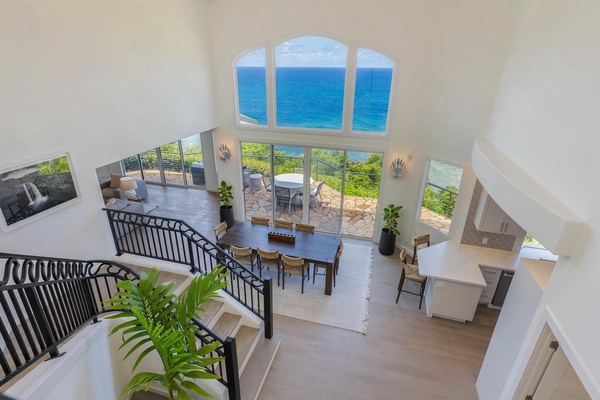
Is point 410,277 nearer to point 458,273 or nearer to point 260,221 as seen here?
point 458,273

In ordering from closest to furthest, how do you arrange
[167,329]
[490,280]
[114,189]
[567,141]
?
[567,141]
[167,329]
[490,280]
[114,189]

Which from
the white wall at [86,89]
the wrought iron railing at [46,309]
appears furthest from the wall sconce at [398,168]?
the wrought iron railing at [46,309]

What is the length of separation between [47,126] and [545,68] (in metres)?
6.25

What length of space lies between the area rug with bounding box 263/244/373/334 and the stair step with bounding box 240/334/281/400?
87 cm

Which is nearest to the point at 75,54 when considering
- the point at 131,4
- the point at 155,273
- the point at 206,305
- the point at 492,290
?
the point at 131,4

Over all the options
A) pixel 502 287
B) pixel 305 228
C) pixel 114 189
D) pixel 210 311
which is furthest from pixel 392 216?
pixel 114 189

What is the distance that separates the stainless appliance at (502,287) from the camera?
5.68 m

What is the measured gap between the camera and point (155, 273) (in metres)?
3.56

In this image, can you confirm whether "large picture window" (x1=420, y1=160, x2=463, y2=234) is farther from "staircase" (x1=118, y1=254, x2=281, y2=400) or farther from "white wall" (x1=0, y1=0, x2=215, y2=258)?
"white wall" (x1=0, y1=0, x2=215, y2=258)

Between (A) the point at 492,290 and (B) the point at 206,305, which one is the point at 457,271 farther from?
(B) the point at 206,305

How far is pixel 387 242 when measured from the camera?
7.76 m

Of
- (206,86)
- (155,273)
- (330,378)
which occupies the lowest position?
(330,378)

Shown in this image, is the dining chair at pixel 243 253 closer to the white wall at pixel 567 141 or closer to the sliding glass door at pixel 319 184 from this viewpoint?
the sliding glass door at pixel 319 184

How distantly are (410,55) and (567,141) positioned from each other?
476 cm
